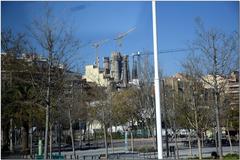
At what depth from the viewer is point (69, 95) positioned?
55.3ft

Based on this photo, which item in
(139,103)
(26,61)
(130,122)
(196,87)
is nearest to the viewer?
(26,61)

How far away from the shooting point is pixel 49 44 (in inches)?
546

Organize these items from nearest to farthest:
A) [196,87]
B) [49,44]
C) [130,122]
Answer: [49,44] < [196,87] < [130,122]

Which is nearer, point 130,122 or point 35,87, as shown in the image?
point 35,87

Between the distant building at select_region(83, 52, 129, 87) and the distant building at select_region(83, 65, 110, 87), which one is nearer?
the distant building at select_region(83, 52, 129, 87)

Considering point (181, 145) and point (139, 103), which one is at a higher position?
point (139, 103)

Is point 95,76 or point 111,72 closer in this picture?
point 111,72

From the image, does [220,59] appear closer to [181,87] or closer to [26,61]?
[181,87]

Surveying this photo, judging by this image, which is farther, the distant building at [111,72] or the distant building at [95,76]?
the distant building at [95,76]

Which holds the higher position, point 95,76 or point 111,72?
point 111,72

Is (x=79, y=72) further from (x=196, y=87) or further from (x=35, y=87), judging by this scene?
(x=196, y=87)

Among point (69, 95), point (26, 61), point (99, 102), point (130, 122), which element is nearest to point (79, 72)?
point (69, 95)

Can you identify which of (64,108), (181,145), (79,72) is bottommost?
(181,145)

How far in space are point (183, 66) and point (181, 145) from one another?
22.5ft
